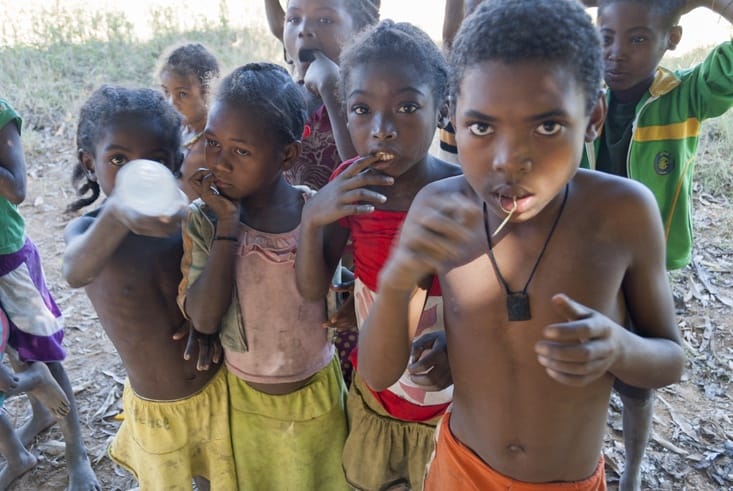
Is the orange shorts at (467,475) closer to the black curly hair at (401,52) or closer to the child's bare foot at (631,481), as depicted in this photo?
the black curly hair at (401,52)

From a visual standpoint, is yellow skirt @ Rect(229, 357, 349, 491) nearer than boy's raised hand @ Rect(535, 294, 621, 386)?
No

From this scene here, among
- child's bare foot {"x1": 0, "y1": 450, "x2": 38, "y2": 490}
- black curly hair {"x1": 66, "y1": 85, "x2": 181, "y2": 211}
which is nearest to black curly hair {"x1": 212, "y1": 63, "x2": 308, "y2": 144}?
black curly hair {"x1": 66, "y1": 85, "x2": 181, "y2": 211}

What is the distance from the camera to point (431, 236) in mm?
1049

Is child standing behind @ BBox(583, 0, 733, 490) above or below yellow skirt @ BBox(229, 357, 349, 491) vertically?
above

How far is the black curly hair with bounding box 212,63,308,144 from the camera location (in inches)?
66.7

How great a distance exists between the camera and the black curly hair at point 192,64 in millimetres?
2941

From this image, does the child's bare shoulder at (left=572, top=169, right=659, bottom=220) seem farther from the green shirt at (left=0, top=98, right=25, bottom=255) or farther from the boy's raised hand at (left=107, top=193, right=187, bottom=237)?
the green shirt at (left=0, top=98, right=25, bottom=255)

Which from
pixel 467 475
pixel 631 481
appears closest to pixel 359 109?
pixel 467 475

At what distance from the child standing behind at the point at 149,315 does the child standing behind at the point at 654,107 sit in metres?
1.48

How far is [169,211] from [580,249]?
1016mm

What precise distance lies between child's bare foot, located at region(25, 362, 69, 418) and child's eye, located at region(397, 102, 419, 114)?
195 cm

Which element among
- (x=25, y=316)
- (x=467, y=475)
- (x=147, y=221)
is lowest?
(x=25, y=316)

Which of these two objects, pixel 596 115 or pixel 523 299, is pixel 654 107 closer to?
pixel 596 115

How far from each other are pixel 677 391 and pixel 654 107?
1.67 metres
